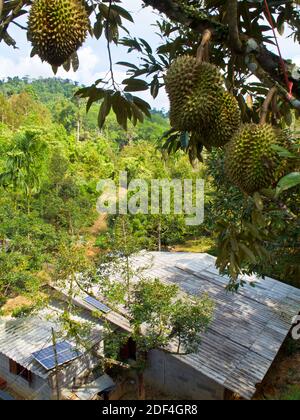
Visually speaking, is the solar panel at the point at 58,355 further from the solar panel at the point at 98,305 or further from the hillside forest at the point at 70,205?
the hillside forest at the point at 70,205

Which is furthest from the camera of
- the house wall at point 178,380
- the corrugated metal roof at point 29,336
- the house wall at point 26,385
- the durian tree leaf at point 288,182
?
the house wall at point 26,385

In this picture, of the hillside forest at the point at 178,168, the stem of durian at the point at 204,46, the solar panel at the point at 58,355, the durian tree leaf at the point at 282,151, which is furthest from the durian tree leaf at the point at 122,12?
the solar panel at the point at 58,355

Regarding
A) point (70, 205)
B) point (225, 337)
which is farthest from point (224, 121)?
point (70, 205)

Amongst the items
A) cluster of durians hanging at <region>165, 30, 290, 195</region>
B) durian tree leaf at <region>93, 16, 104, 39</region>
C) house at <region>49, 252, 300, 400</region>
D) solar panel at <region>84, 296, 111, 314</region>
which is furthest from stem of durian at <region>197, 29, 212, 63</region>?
solar panel at <region>84, 296, 111, 314</region>

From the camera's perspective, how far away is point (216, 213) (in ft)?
18.5

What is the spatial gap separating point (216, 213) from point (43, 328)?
420 cm

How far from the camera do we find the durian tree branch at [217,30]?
965mm

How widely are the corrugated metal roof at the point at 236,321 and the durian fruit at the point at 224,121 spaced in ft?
17.1

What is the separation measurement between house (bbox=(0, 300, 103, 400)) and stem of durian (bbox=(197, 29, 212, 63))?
5.47m

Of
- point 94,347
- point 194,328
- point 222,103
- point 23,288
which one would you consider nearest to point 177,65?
point 222,103

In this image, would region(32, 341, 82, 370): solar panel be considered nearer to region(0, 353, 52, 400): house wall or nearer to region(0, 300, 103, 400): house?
region(0, 300, 103, 400): house

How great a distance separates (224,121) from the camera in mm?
1053

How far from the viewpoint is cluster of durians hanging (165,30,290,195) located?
0.99 m
